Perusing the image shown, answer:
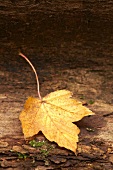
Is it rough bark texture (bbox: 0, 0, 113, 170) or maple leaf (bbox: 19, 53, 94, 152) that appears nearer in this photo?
maple leaf (bbox: 19, 53, 94, 152)

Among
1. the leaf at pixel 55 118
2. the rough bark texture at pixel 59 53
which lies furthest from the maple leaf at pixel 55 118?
the rough bark texture at pixel 59 53

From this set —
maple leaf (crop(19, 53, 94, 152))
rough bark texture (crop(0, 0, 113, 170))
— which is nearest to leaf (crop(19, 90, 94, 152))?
maple leaf (crop(19, 53, 94, 152))

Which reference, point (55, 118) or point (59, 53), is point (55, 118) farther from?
point (59, 53)

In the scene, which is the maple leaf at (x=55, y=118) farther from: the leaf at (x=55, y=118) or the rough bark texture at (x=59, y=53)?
the rough bark texture at (x=59, y=53)

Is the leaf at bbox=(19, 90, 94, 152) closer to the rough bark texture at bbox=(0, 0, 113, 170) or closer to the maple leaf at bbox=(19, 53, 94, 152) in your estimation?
the maple leaf at bbox=(19, 53, 94, 152)

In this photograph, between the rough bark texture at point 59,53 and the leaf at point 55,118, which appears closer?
the leaf at point 55,118

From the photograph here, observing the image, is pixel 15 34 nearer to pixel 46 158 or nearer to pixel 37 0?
pixel 37 0
